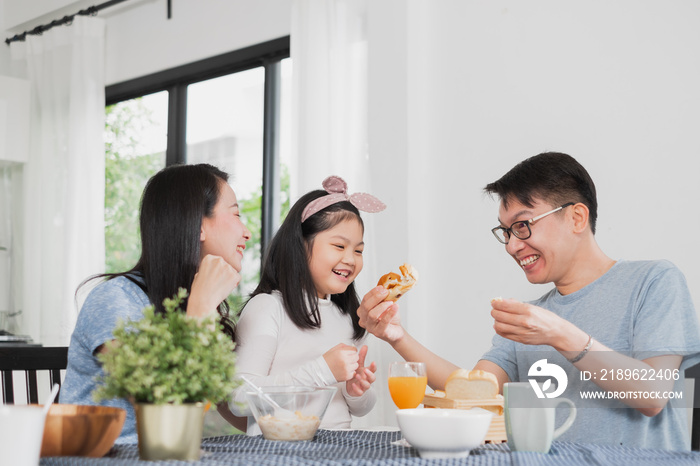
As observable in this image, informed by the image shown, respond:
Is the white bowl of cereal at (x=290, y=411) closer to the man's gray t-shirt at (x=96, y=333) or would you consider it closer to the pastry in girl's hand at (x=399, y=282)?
the man's gray t-shirt at (x=96, y=333)

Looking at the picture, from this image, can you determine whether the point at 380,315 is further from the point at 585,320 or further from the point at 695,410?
the point at 695,410

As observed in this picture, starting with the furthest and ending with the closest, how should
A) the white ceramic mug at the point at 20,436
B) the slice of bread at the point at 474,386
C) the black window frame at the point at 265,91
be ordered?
1. the black window frame at the point at 265,91
2. the slice of bread at the point at 474,386
3. the white ceramic mug at the point at 20,436

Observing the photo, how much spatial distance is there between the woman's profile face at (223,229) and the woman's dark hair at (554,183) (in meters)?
0.76

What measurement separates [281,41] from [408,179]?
1.27 metres

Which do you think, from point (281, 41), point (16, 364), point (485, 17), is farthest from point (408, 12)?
point (16, 364)

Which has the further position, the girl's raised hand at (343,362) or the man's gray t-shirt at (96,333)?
the girl's raised hand at (343,362)

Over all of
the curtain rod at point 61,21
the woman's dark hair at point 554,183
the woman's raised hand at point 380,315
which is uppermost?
the curtain rod at point 61,21

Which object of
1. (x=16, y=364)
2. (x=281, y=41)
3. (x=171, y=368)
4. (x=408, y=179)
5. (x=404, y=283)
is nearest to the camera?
(x=171, y=368)

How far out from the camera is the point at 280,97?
3.93 metres

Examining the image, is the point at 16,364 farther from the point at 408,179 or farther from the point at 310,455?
the point at 408,179

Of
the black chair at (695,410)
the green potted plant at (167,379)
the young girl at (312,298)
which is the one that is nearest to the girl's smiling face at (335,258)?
the young girl at (312,298)

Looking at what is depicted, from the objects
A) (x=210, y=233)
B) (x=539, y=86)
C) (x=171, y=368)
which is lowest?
(x=171, y=368)

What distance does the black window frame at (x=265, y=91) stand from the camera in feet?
12.5

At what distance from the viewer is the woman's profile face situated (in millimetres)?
1940
